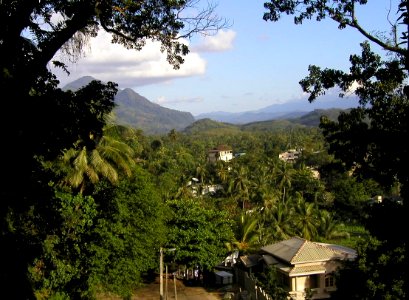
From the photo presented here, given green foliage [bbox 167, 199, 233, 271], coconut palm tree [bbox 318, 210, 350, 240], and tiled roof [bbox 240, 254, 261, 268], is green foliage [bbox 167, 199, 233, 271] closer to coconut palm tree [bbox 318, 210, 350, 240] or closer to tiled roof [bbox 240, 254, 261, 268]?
tiled roof [bbox 240, 254, 261, 268]

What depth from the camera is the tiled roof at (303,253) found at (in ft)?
78.2

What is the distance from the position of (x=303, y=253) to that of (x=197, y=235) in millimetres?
5491

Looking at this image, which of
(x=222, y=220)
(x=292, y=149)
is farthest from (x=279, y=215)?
(x=292, y=149)

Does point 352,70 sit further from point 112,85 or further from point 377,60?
point 112,85

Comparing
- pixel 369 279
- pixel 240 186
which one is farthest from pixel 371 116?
pixel 240 186

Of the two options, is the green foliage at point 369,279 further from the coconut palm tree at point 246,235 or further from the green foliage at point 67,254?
the coconut palm tree at point 246,235

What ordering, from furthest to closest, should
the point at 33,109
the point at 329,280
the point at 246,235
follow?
the point at 246,235
the point at 329,280
the point at 33,109

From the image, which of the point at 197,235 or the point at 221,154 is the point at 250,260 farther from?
the point at 221,154

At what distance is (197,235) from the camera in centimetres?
2466

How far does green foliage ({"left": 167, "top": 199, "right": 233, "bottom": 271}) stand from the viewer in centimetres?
2458

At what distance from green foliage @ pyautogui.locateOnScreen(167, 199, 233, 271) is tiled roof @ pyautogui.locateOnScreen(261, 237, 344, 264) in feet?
9.88

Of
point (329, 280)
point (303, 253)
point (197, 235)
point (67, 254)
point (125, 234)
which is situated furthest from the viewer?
point (197, 235)

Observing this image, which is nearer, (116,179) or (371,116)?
(371,116)

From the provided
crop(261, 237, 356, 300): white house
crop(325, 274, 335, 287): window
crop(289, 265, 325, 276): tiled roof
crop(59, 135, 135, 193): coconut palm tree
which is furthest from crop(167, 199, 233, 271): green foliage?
crop(59, 135, 135, 193): coconut palm tree
